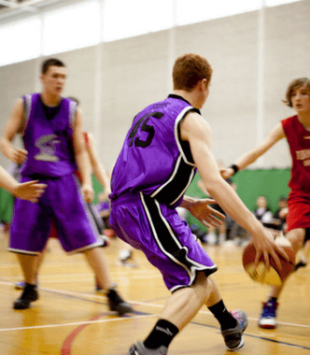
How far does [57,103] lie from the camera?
4195 millimetres

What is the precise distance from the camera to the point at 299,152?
13.1 ft

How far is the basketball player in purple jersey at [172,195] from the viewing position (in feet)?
7.66

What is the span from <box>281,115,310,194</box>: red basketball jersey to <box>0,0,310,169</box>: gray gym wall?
36.0ft

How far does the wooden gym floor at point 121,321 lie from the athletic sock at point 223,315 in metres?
0.16

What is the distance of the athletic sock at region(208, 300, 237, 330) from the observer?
9.71 feet

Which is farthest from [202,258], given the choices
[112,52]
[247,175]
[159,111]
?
[112,52]

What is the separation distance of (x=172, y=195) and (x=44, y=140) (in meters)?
1.84

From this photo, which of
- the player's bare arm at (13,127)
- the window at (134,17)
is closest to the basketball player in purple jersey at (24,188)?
the player's bare arm at (13,127)

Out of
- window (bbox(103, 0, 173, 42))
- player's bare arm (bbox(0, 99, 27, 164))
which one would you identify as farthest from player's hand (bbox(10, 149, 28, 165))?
window (bbox(103, 0, 173, 42))

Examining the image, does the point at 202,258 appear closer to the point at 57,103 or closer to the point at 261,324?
the point at 261,324

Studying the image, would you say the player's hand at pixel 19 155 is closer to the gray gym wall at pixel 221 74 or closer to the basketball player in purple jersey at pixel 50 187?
the basketball player in purple jersey at pixel 50 187

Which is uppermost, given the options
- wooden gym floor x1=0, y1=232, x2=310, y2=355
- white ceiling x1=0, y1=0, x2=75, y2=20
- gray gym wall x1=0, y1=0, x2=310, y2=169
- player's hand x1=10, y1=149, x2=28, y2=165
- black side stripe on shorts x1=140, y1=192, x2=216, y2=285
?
white ceiling x1=0, y1=0, x2=75, y2=20

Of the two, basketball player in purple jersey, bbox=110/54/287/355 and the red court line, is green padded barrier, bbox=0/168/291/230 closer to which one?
the red court line

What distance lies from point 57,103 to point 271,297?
229 cm
